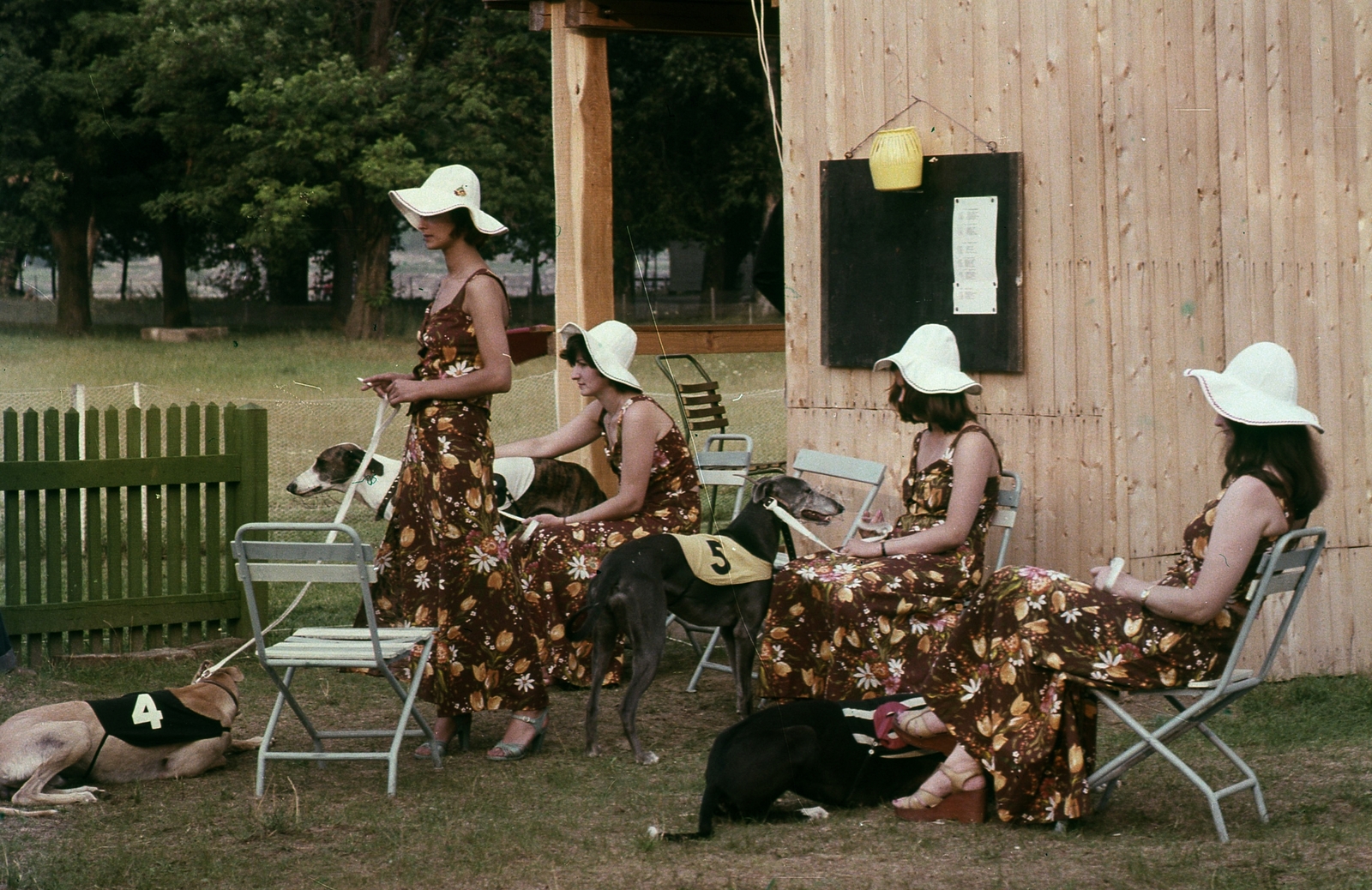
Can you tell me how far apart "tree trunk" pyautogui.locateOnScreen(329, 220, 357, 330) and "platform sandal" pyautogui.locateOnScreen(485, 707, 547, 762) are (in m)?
31.8

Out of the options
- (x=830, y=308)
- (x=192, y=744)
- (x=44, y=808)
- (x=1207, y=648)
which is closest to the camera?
(x=1207, y=648)

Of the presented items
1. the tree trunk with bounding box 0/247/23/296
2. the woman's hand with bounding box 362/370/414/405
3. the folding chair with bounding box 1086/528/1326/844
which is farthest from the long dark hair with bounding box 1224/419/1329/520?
the tree trunk with bounding box 0/247/23/296

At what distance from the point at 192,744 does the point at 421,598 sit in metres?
0.91

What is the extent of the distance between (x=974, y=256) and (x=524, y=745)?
293cm

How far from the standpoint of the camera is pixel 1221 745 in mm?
4508

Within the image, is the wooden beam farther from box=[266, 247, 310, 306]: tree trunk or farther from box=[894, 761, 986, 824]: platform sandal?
box=[266, 247, 310, 306]: tree trunk

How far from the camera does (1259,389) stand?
13.9 ft

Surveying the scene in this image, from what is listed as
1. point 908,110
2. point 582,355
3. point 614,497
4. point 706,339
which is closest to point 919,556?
point 614,497

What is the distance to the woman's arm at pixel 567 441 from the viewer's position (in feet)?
21.1

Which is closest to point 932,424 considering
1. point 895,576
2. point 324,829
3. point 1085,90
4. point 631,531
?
point 895,576

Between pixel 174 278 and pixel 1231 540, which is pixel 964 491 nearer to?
pixel 1231 540

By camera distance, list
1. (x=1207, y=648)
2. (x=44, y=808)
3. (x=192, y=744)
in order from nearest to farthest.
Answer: (x=1207, y=648), (x=44, y=808), (x=192, y=744)

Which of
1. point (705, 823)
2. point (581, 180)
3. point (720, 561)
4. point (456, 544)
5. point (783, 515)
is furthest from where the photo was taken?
point (581, 180)

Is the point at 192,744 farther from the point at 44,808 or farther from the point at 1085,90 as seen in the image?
the point at 1085,90
